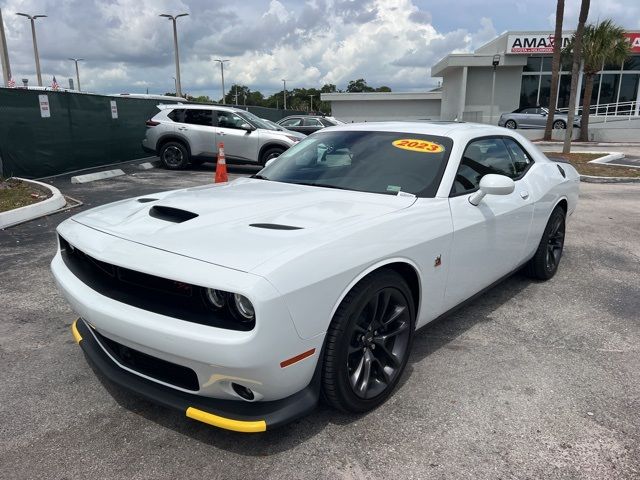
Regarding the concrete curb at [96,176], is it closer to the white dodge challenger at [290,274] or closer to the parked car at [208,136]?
the parked car at [208,136]

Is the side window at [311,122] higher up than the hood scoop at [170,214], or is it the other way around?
the side window at [311,122]

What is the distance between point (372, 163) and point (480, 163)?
2.90 ft

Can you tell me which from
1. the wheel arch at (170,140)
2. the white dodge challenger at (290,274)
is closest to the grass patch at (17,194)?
the wheel arch at (170,140)

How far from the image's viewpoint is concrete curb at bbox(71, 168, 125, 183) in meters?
10.9

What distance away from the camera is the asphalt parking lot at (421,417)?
238 cm

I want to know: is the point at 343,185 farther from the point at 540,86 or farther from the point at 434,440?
the point at 540,86

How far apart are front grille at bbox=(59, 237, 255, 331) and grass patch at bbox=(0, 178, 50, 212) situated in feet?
18.7

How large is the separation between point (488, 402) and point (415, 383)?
0.43 meters

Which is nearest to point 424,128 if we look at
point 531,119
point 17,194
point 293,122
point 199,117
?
point 17,194

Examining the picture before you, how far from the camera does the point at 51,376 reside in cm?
317

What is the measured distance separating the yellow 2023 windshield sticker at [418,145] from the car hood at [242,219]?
1.78 ft

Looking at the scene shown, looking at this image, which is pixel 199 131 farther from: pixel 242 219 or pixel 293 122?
pixel 242 219

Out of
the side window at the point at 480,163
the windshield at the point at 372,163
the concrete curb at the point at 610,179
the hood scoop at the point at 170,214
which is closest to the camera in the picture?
the hood scoop at the point at 170,214

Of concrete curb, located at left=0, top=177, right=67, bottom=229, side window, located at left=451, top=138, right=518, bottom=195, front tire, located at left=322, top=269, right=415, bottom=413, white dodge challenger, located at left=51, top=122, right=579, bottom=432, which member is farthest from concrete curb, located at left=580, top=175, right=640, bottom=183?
concrete curb, located at left=0, top=177, right=67, bottom=229
